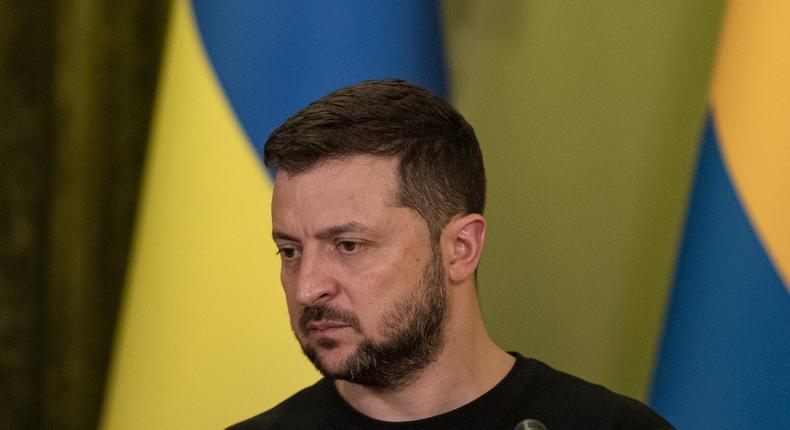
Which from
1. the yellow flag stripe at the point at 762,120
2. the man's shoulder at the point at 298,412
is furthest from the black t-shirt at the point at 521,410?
the yellow flag stripe at the point at 762,120

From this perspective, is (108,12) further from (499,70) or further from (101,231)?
(499,70)

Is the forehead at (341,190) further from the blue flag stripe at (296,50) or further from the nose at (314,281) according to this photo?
the blue flag stripe at (296,50)

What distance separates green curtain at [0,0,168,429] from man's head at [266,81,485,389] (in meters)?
0.68

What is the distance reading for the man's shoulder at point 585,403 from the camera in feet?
3.66

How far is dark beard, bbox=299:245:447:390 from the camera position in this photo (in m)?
1.04

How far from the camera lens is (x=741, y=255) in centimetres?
122

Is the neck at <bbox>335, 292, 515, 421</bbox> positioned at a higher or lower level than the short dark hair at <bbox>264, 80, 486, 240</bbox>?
lower

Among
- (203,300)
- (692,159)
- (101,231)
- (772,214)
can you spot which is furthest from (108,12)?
(772,214)

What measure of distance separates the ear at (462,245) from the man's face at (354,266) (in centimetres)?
4

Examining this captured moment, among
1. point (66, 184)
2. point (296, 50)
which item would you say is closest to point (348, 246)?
point (296, 50)

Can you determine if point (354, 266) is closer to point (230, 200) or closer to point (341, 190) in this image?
point (341, 190)

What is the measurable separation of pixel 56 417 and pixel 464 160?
0.92 metres

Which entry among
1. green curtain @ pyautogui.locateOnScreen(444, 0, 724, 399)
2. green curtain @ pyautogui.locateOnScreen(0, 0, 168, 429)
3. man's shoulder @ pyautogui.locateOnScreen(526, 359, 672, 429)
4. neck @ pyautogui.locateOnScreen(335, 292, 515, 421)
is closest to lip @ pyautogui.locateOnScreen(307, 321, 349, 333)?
neck @ pyautogui.locateOnScreen(335, 292, 515, 421)

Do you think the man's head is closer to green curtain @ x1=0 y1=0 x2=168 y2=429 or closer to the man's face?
the man's face
